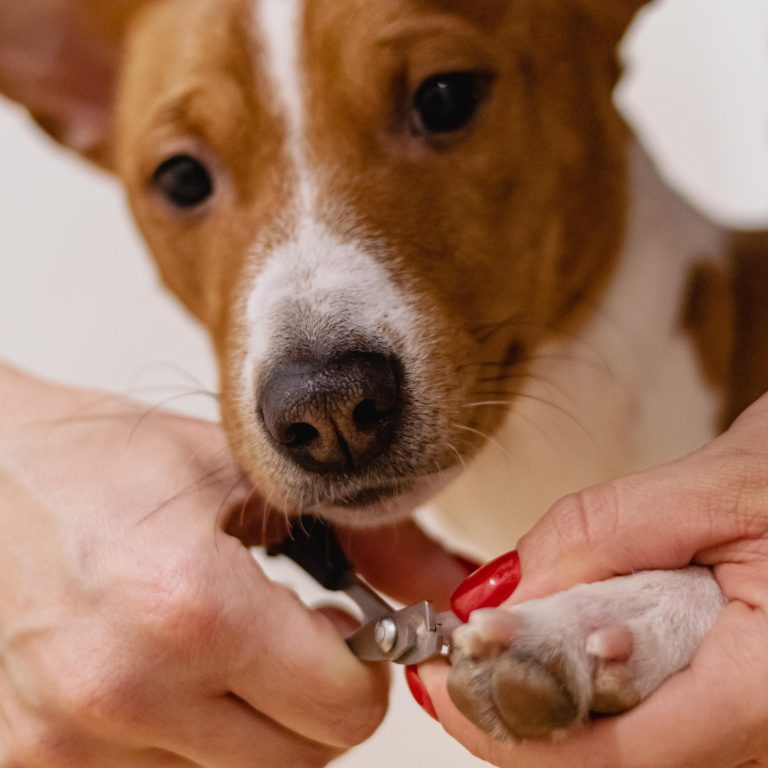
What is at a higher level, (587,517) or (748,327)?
(587,517)

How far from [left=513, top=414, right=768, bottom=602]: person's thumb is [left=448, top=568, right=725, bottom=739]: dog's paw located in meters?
0.03

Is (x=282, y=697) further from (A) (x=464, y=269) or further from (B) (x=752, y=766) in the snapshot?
(A) (x=464, y=269)

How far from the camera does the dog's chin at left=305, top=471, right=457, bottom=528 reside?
112 centimetres

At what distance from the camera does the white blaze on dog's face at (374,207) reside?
1.09 m

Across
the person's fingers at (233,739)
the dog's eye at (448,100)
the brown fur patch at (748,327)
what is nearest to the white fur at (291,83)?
the dog's eye at (448,100)

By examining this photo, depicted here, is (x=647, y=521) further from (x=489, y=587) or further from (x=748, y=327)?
(x=748, y=327)

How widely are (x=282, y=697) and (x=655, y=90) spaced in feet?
6.21

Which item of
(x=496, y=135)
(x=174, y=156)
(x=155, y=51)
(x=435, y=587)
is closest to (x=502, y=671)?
(x=435, y=587)

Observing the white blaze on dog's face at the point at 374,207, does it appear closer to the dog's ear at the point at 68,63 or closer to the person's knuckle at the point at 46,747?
the dog's ear at the point at 68,63

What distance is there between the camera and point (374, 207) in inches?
46.2

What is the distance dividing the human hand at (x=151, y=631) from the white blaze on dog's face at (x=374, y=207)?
134mm

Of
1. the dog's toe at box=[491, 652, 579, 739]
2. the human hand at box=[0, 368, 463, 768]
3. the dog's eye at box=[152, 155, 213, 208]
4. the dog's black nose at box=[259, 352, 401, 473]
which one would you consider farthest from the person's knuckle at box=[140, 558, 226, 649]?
the dog's eye at box=[152, 155, 213, 208]

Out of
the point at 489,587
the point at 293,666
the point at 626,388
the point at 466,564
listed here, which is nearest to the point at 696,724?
the point at 489,587

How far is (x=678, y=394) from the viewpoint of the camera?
1.49 metres
